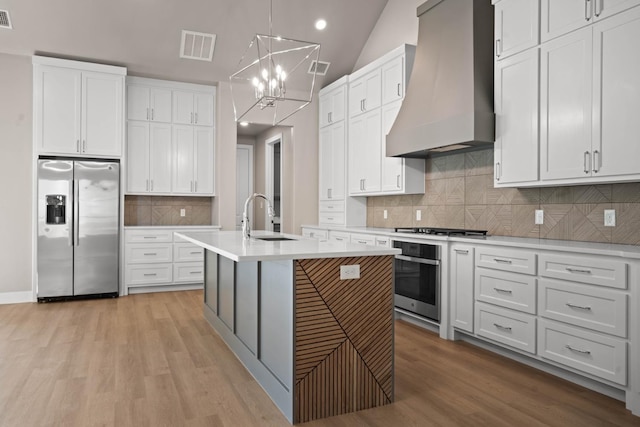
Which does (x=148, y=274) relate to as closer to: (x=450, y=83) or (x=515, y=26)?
(x=450, y=83)

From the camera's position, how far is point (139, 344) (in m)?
3.68

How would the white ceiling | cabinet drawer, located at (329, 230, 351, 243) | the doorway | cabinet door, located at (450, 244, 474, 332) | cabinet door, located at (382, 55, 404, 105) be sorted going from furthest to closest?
the doorway, cabinet drawer, located at (329, 230, 351, 243), the white ceiling, cabinet door, located at (382, 55, 404, 105), cabinet door, located at (450, 244, 474, 332)

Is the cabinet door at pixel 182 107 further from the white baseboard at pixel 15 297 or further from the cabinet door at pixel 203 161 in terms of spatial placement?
the white baseboard at pixel 15 297

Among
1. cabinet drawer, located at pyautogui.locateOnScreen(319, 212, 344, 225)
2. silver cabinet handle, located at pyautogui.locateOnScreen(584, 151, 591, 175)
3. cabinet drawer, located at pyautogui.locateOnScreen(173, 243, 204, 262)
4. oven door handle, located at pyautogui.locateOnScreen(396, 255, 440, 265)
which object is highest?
silver cabinet handle, located at pyautogui.locateOnScreen(584, 151, 591, 175)

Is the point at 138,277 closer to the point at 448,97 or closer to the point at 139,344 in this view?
the point at 139,344

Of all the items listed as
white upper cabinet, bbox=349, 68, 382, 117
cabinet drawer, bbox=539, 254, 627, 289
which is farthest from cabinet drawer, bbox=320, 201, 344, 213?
cabinet drawer, bbox=539, 254, 627, 289

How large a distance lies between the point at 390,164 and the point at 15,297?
15.2 feet

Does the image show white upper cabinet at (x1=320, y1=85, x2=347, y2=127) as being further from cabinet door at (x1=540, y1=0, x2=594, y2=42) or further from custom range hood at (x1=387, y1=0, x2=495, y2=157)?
cabinet door at (x1=540, y1=0, x2=594, y2=42)

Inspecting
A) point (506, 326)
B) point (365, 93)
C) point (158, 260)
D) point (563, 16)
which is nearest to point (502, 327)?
point (506, 326)

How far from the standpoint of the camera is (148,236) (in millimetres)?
5855

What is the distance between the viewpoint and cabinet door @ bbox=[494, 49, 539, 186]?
3.27 metres

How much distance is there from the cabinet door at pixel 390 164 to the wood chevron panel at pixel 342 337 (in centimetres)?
241

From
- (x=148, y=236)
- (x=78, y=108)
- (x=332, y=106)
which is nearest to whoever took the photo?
(x=78, y=108)

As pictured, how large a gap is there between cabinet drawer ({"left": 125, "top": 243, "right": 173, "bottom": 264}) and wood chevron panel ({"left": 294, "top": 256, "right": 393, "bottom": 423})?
4.07 meters
